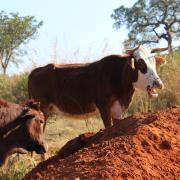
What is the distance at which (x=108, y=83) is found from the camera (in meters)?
10.3

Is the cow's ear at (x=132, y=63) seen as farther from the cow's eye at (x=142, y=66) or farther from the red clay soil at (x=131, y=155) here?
the red clay soil at (x=131, y=155)

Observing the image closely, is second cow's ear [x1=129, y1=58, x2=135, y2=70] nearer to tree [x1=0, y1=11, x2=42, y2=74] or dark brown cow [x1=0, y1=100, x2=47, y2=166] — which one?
dark brown cow [x1=0, y1=100, x2=47, y2=166]

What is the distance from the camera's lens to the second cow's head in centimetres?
1021

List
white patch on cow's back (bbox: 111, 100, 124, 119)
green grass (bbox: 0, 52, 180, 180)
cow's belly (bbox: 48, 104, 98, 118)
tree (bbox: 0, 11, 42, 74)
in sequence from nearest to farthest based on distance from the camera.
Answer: white patch on cow's back (bbox: 111, 100, 124, 119), cow's belly (bbox: 48, 104, 98, 118), green grass (bbox: 0, 52, 180, 180), tree (bbox: 0, 11, 42, 74)

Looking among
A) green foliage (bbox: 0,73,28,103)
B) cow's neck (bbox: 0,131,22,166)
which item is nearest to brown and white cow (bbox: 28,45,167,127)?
cow's neck (bbox: 0,131,22,166)

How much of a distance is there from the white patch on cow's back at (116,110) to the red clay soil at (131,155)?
3920 millimetres

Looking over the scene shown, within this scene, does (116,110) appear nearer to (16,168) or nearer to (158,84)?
(158,84)

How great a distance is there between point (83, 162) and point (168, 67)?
10788mm

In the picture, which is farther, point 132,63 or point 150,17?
point 150,17

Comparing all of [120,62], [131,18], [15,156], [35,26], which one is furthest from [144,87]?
[131,18]

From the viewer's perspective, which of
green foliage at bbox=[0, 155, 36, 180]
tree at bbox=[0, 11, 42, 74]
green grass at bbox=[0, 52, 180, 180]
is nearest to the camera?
green foliage at bbox=[0, 155, 36, 180]

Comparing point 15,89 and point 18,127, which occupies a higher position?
point 18,127


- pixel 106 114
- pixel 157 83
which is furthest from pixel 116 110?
pixel 157 83

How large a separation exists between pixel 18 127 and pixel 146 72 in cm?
308
